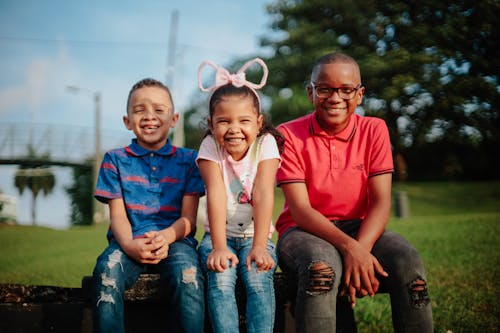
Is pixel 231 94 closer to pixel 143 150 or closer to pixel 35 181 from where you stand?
pixel 143 150

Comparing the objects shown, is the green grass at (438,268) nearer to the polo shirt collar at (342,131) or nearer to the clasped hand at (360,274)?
the clasped hand at (360,274)

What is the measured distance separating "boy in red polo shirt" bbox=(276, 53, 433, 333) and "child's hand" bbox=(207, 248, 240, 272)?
0.31 metres

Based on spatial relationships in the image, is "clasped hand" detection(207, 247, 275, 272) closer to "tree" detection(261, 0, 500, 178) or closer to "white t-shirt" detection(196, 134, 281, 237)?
"white t-shirt" detection(196, 134, 281, 237)

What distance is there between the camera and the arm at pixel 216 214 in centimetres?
191

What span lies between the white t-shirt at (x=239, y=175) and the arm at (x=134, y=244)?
311 mm

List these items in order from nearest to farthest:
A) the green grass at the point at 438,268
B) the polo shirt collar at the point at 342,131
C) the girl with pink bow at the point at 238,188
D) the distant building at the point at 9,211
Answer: the girl with pink bow at the point at 238,188
the polo shirt collar at the point at 342,131
the green grass at the point at 438,268
the distant building at the point at 9,211

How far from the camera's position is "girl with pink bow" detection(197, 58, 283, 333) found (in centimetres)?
190

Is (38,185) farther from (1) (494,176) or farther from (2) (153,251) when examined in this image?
(1) (494,176)

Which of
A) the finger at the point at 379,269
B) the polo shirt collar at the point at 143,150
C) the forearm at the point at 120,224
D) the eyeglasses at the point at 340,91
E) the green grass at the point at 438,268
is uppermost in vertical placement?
the eyeglasses at the point at 340,91

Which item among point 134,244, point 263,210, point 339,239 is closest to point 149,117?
point 134,244

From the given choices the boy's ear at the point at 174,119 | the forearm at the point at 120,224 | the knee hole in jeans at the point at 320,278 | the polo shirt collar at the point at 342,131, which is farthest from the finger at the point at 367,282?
the boy's ear at the point at 174,119

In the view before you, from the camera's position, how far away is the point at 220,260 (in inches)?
74.5

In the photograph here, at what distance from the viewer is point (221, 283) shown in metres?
1.87

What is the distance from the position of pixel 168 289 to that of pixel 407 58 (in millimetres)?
10126
